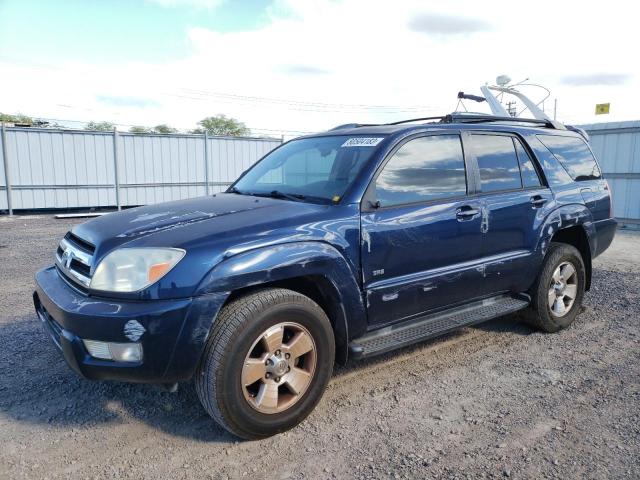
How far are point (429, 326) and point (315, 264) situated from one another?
1.15m

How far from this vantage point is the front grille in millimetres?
A: 2936

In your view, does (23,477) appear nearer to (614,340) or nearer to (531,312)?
(531,312)

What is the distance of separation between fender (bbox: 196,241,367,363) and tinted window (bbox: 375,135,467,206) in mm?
604

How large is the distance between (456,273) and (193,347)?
1.98 metres

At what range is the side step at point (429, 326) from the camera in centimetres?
337

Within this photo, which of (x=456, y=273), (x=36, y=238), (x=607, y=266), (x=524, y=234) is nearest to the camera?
(x=456, y=273)

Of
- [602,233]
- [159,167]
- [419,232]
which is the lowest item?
[602,233]

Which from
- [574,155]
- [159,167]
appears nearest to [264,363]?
[574,155]

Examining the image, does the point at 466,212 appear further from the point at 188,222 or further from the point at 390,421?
the point at 188,222

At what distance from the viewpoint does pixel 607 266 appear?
7.55m

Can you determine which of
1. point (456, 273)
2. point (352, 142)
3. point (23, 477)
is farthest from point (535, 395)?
point (23, 477)

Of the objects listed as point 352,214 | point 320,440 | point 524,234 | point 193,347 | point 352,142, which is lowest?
point 320,440

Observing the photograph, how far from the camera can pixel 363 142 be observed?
12.2 feet

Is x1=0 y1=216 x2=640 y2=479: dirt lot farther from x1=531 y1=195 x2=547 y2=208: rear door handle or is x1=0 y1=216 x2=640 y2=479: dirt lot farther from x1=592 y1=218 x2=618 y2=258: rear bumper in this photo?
x1=531 y1=195 x2=547 y2=208: rear door handle
